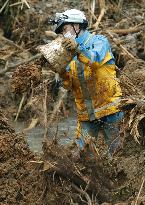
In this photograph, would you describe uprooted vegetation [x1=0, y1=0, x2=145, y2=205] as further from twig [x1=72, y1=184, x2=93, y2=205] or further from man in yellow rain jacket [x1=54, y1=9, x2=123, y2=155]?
man in yellow rain jacket [x1=54, y1=9, x2=123, y2=155]

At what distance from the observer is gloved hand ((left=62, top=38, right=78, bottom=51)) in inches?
220

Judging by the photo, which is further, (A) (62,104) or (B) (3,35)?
(B) (3,35)

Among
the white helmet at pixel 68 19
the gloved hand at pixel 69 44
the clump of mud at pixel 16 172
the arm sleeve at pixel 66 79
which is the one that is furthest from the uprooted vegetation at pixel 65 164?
the white helmet at pixel 68 19

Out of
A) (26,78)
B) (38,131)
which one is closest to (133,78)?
(38,131)

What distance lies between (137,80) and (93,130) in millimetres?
1937

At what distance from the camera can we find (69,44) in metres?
5.59

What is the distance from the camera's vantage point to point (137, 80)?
323 inches

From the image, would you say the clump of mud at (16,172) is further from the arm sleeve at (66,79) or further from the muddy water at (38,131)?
the muddy water at (38,131)

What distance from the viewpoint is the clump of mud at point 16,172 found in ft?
18.4

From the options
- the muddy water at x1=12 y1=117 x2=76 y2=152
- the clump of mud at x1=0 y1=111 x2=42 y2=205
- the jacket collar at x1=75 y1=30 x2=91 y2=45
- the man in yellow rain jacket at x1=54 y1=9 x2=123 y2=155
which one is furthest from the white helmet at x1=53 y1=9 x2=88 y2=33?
the muddy water at x1=12 y1=117 x2=76 y2=152

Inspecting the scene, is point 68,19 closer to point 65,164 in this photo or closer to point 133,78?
point 65,164

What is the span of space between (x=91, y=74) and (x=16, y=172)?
4.17ft

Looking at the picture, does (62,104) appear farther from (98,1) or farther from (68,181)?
(68,181)

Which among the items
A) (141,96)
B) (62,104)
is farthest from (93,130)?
(62,104)
